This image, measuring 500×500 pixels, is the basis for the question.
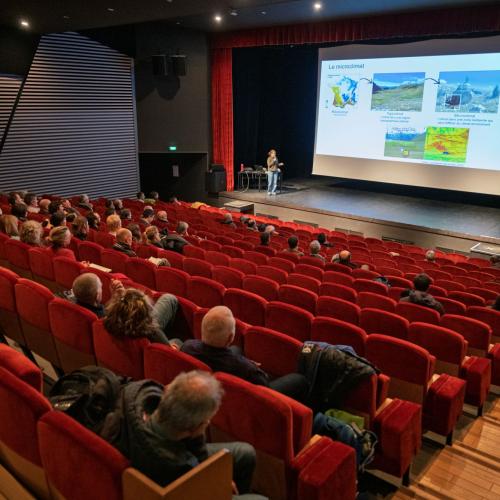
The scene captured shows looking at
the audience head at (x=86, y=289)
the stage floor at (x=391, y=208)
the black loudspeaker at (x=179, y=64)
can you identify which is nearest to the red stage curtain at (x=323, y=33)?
the black loudspeaker at (x=179, y=64)

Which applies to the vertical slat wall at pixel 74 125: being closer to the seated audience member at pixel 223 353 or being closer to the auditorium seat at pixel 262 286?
the auditorium seat at pixel 262 286

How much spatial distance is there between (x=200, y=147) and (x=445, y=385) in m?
11.9

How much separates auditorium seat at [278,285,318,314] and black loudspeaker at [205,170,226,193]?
10.0 metres

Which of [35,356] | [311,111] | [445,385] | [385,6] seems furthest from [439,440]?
[311,111]

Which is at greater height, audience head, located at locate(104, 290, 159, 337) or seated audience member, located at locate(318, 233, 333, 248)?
audience head, located at locate(104, 290, 159, 337)

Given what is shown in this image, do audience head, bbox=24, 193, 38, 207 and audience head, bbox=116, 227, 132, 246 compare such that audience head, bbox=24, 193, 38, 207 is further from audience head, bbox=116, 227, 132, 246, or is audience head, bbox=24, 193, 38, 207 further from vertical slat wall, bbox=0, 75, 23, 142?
audience head, bbox=116, 227, 132, 246

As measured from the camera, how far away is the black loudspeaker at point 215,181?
46.3 feet

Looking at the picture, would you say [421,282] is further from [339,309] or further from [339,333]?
[339,333]

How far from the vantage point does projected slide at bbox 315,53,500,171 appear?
10.8 m

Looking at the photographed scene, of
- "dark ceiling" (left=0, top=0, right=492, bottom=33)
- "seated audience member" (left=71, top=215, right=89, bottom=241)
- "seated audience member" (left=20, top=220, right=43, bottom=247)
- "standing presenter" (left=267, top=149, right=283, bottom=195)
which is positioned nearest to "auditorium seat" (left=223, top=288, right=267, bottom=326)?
"seated audience member" (left=20, top=220, right=43, bottom=247)

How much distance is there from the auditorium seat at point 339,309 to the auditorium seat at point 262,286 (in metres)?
0.49

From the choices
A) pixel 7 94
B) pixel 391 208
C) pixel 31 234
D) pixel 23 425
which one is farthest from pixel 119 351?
pixel 391 208

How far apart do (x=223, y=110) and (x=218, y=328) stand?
488 inches

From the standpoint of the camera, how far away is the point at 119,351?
2768mm
